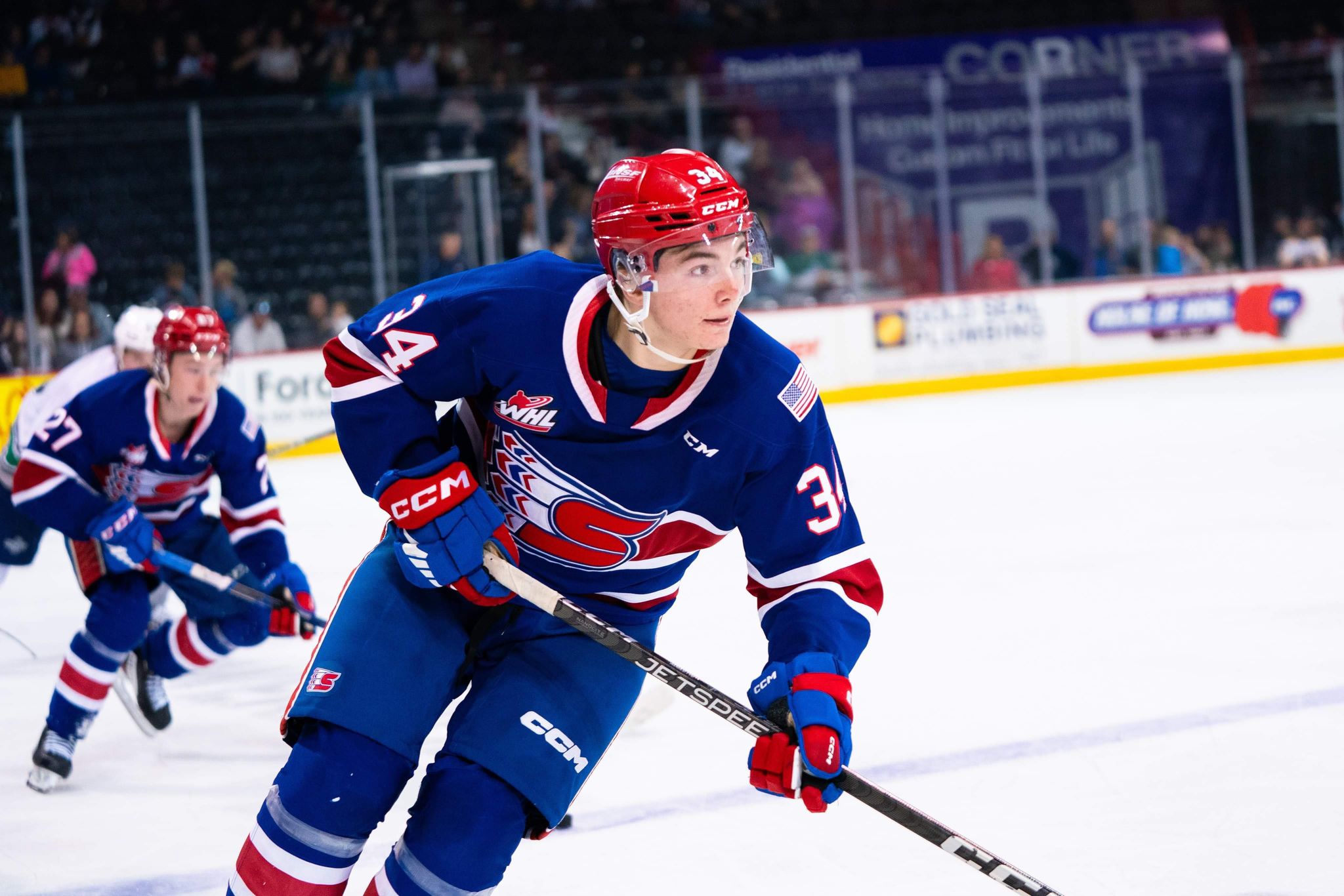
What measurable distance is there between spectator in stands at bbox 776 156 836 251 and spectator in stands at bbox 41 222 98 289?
4.72 meters

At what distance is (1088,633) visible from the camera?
4.00 m

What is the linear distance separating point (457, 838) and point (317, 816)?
171 mm

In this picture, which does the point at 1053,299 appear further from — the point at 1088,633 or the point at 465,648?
the point at 465,648

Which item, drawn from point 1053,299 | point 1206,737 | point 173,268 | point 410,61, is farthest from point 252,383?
point 1206,737

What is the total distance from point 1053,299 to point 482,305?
8.85 metres

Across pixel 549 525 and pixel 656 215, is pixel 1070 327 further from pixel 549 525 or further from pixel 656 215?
pixel 656 215

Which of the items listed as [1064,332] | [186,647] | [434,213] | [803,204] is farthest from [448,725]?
[803,204]

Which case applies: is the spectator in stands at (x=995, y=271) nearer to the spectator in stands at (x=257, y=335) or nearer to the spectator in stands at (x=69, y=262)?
the spectator in stands at (x=257, y=335)

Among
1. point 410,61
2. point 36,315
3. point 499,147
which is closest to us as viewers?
point 36,315

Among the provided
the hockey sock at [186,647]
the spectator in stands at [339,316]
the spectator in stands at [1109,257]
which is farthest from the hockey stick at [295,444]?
the spectator in stands at [1109,257]

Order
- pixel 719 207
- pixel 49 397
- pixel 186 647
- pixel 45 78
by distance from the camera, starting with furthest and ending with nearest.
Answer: pixel 45 78
pixel 49 397
pixel 186 647
pixel 719 207

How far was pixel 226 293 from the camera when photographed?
9078 millimetres

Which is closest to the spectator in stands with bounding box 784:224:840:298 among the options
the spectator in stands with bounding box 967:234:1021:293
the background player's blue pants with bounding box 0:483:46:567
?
the spectator in stands with bounding box 967:234:1021:293

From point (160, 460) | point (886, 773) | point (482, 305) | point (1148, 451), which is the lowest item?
point (1148, 451)
